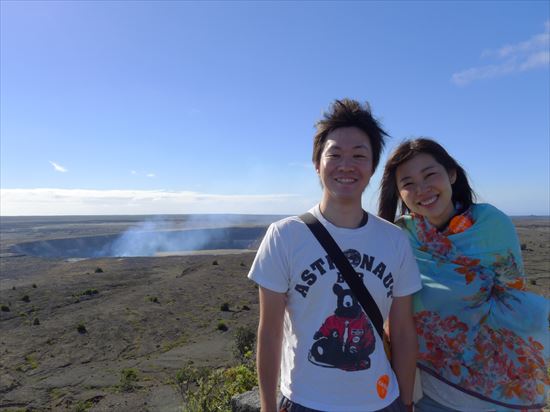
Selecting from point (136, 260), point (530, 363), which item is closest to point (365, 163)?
point (530, 363)

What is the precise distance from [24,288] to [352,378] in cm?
3165

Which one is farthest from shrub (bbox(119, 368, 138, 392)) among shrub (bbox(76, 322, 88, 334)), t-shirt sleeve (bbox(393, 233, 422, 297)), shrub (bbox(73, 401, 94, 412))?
t-shirt sleeve (bbox(393, 233, 422, 297))

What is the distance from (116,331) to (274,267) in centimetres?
1830

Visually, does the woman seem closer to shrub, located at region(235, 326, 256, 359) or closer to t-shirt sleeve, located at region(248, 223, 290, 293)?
t-shirt sleeve, located at region(248, 223, 290, 293)

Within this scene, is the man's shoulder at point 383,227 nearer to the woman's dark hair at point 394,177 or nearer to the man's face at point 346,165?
the man's face at point 346,165

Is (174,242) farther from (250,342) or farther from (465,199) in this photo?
(465,199)

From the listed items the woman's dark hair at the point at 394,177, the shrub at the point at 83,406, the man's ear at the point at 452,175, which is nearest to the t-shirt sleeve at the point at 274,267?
→ the woman's dark hair at the point at 394,177

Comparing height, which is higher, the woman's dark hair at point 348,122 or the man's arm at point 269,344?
the woman's dark hair at point 348,122

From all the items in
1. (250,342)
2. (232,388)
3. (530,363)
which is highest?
(530,363)

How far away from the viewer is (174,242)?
85375 mm

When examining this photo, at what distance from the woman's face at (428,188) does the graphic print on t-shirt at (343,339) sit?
74cm

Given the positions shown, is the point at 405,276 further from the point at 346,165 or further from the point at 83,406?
the point at 83,406

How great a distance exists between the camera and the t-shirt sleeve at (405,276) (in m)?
2.11

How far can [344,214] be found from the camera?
6.81ft
